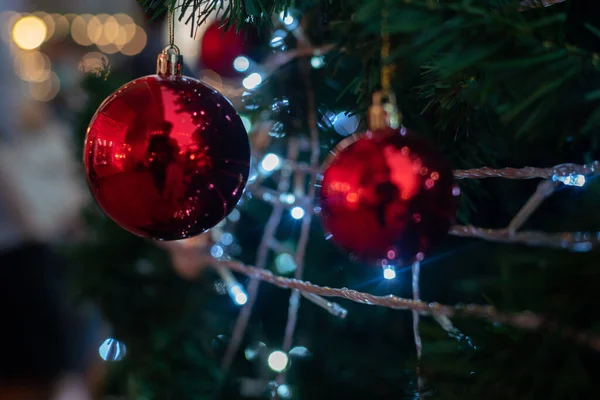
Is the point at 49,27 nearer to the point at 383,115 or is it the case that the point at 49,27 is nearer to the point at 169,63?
the point at 169,63

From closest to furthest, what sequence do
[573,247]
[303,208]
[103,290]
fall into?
[573,247] < [303,208] < [103,290]

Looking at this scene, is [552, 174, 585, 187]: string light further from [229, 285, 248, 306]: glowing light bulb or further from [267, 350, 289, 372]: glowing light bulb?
[229, 285, 248, 306]: glowing light bulb

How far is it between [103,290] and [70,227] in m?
1.15

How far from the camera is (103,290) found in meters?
0.98

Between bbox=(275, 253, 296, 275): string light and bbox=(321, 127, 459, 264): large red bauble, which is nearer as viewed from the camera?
bbox=(321, 127, 459, 264): large red bauble

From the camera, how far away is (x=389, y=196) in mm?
320

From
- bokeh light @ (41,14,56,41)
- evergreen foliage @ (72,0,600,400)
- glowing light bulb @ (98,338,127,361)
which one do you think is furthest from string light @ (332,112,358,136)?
bokeh light @ (41,14,56,41)

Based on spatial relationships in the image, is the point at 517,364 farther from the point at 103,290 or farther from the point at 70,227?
the point at 70,227

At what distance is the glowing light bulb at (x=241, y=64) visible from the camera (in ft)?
3.05

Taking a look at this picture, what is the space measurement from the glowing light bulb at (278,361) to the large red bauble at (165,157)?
0.92ft

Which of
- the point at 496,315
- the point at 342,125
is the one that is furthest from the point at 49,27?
the point at 496,315

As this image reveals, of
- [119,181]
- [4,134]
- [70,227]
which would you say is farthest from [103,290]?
[4,134]

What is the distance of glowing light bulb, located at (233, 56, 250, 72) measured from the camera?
0.93m

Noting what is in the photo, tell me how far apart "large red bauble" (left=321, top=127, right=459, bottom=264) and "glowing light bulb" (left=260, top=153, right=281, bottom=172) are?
443 mm
